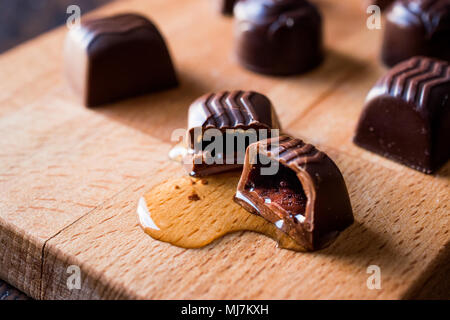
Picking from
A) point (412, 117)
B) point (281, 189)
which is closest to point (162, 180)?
point (281, 189)

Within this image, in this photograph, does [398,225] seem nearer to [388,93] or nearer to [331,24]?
[388,93]

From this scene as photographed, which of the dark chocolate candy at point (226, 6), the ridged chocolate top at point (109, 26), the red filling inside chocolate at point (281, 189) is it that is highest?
the ridged chocolate top at point (109, 26)

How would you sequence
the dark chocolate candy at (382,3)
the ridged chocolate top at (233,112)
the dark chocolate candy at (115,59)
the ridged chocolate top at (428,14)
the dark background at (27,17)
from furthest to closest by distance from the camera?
the dark background at (27,17) → the dark chocolate candy at (382,3) → the ridged chocolate top at (428,14) → the dark chocolate candy at (115,59) → the ridged chocolate top at (233,112)

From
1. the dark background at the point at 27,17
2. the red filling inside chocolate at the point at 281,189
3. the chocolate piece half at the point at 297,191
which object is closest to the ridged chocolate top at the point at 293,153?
the chocolate piece half at the point at 297,191

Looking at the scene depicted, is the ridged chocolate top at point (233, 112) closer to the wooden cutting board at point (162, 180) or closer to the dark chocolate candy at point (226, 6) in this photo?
the wooden cutting board at point (162, 180)

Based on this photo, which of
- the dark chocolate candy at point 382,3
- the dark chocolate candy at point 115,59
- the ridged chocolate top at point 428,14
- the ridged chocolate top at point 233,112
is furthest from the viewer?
the dark chocolate candy at point 382,3

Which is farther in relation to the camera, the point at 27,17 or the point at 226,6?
the point at 27,17

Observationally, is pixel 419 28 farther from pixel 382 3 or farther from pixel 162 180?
pixel 162 180
